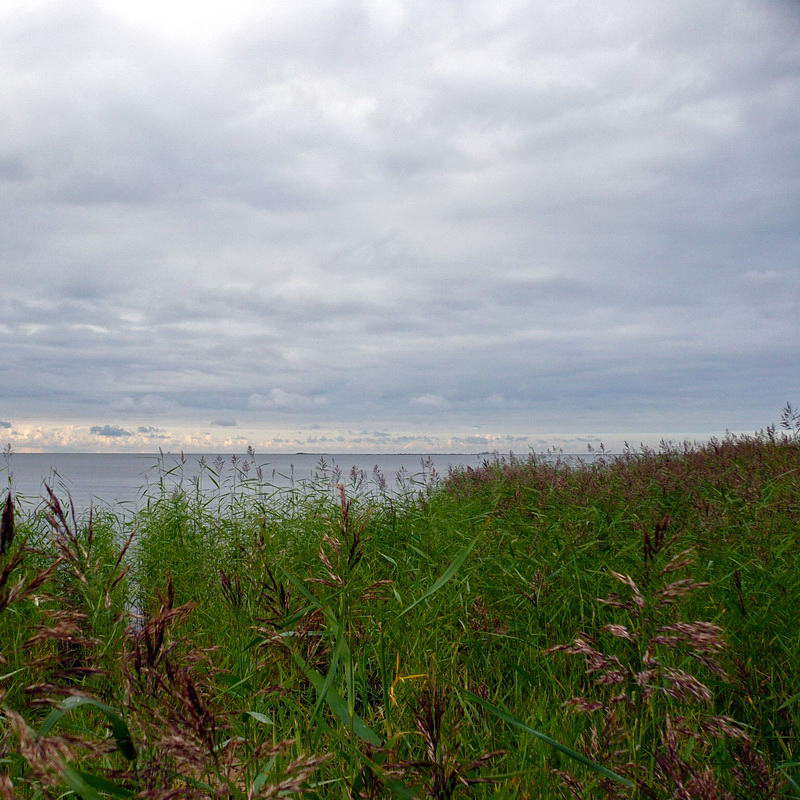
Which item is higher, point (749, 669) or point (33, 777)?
point (33, 777)

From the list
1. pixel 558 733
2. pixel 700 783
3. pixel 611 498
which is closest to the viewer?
pixel 700 783

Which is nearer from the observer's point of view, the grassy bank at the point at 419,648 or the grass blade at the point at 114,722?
the grass blade at the point at 114,722

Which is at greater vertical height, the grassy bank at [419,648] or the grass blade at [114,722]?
the grass blade at [114,722]

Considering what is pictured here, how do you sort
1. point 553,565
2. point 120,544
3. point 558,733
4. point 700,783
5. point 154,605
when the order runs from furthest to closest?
1. point 120,544
2. point 154,605
3. point 553,565
4. point 558,733
5. point 700,783

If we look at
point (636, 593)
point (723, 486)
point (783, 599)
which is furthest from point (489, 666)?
point (723, 486)

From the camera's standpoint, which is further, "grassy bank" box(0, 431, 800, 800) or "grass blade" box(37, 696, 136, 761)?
"grassy bank" box(0, 431, 800, 800)

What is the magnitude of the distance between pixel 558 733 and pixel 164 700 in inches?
69.6

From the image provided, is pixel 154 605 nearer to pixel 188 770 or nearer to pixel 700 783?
pixel 188 770

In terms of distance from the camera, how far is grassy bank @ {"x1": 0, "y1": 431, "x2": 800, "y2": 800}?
4.59 ft

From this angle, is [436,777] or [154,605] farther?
[154,605]

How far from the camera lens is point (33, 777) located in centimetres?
200

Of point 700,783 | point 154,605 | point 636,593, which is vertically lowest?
point 154,605

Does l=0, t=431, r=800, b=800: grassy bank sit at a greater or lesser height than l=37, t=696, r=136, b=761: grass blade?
lesser

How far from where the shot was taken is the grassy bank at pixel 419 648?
4.59ft
